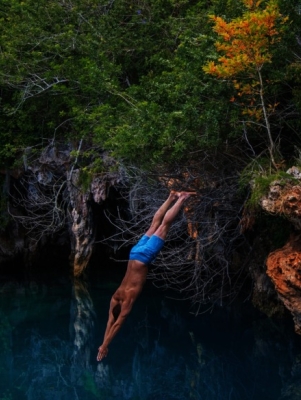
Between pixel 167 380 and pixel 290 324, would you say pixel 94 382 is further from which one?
pixel 290 324

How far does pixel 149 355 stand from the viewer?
8.95 metres

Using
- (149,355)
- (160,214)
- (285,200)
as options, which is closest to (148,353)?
(149,355)

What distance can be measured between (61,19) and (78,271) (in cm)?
506

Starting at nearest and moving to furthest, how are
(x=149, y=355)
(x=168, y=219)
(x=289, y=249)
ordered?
1. (x=168, y=219)
2. (x=289, y=249)
3. (x=149, y=355)

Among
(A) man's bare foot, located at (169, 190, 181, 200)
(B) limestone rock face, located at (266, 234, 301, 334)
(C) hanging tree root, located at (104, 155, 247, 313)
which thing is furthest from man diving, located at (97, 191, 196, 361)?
(C) hanging tree root, located at (104, 155, 247, 313)

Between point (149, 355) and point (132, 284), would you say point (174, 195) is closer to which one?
point (132, 284)

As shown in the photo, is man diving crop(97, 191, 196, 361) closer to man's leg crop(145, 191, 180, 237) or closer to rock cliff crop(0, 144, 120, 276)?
man's leg crop(145, 191, 180, 237)

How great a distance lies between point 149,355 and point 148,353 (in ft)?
0.34

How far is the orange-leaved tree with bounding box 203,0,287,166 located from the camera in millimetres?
7160

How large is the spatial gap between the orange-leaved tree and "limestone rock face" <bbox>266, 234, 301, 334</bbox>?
1.03m

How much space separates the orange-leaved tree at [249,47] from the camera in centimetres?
716

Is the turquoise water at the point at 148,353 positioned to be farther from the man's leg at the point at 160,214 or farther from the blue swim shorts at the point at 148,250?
the man's leg at the point at 160,214

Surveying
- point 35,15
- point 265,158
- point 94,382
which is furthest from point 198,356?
point 35,15

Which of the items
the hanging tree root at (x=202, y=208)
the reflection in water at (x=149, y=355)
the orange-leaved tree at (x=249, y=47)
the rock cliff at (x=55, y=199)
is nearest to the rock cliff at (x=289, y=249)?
the orange-leaved tree at (x=249, y=47)
